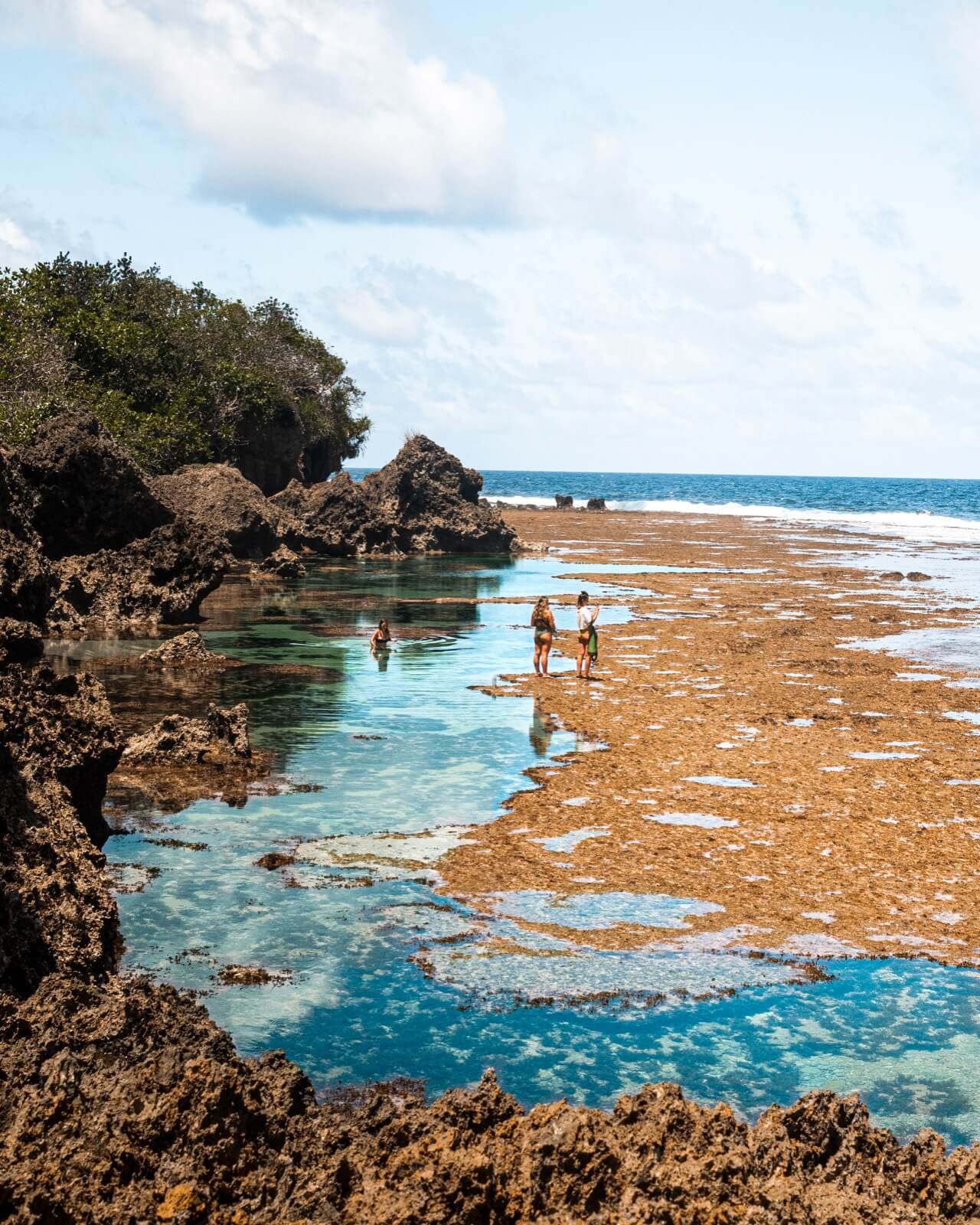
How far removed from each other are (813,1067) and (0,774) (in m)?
6.18

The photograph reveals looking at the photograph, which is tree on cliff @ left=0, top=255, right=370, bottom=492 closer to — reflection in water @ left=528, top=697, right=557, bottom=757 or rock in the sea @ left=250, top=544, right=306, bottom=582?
rock in the sea @ left=250, top=544, right=306, bottom=582

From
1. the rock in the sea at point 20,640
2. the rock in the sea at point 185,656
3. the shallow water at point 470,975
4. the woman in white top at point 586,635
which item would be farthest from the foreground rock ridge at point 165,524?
the woman in white top at point 586,635

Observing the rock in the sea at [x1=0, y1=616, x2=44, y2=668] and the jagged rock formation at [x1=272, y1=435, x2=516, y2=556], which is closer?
the rock in the sea at [x1=0, y1=616, x2=44, y2=668]

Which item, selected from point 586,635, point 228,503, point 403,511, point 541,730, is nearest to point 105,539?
point 228,503

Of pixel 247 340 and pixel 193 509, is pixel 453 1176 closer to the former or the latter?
pixel 193 509

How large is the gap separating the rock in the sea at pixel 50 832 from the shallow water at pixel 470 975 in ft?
4.05

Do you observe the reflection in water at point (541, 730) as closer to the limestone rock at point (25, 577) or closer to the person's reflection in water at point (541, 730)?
the person's reflection in water at point (541, 730)

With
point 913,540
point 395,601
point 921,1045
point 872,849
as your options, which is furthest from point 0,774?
point 913,540

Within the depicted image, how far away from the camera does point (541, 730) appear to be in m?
20.0

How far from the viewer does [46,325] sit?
48.8 meters

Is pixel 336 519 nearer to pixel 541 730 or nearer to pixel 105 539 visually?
pixel 105 539

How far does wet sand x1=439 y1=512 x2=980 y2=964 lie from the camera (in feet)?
38.8

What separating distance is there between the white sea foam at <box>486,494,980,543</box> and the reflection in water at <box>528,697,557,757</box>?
6478 cm

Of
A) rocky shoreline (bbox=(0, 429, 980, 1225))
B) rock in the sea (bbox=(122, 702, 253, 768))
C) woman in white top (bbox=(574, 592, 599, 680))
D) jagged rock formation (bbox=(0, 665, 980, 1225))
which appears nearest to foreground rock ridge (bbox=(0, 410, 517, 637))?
rock in the sea (bbox=(122, 702, 253, 768))
